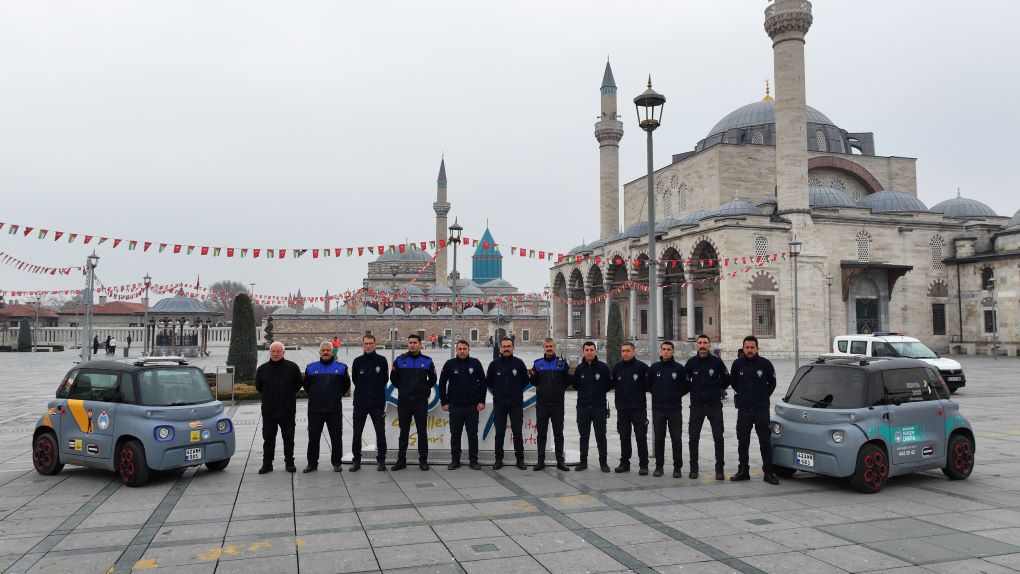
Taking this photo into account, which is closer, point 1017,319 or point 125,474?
point 125,474

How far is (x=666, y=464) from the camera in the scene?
29.0 feet

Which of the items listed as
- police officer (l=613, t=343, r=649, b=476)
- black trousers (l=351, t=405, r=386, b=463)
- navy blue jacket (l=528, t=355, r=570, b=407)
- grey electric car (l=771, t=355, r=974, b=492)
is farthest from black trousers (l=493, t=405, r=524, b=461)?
grey electric car (l=771, t=355, r=974, b=492)

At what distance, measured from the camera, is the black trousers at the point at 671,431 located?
26.1 ft

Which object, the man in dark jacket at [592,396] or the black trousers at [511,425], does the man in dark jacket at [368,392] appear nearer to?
the black trousers at [511,425]

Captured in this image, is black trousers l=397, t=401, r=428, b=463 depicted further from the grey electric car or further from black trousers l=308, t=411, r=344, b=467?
the grey electric car

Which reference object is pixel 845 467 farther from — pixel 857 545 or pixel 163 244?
pixel 163 244

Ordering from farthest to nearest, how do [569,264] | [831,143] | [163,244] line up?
[569,264] → [831,143] → [163,244]

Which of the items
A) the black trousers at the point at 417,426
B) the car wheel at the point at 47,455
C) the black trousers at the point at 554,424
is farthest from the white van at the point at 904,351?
the car wheel at the point at 47,455

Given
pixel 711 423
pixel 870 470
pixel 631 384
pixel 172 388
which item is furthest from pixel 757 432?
pixel 172 388

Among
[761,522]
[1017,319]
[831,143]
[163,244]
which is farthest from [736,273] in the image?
[761,522]

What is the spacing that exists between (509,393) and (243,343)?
14.3 meters

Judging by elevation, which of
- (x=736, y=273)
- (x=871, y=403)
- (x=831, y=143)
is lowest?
(x=871, y=403)

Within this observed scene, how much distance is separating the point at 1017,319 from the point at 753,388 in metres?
37.2

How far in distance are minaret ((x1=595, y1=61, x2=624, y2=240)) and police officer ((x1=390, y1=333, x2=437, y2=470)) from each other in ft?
139
